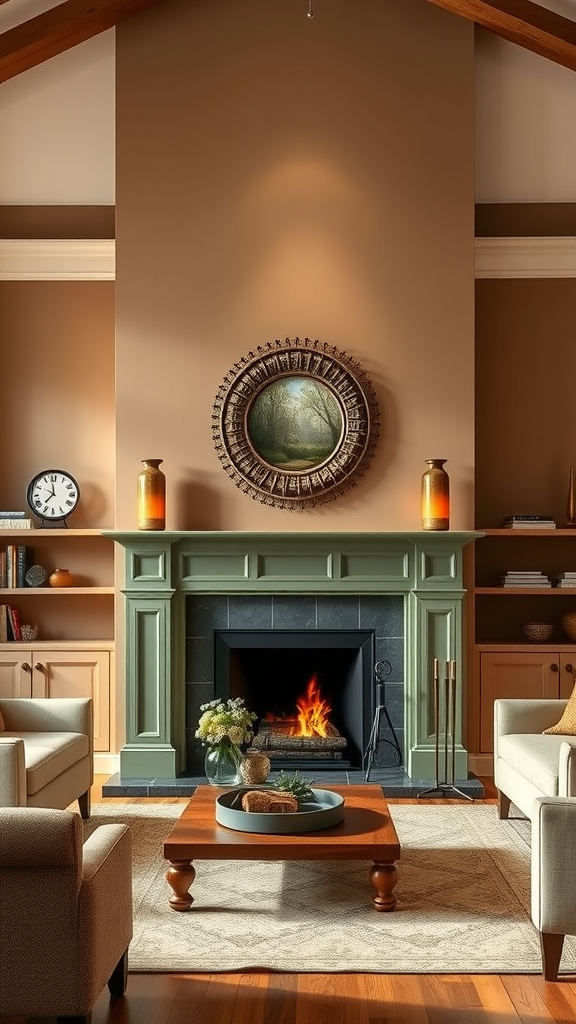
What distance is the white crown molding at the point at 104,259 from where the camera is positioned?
6652mm

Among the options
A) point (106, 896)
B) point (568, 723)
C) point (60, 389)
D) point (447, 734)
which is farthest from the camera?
point (60, 389)

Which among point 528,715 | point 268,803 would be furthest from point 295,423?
point 268,803

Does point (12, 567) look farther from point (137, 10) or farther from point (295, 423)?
point (137, 10)

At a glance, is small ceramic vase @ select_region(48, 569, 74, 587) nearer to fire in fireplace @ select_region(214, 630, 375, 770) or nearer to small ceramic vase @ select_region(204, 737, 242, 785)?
fire in fireplace @ select_region(214, 630, 375, 770)

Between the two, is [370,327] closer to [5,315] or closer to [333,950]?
[5,315]

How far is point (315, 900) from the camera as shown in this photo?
3.93 metres

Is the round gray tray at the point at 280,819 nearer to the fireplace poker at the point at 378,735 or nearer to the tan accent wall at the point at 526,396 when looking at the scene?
the fireplace poker at the point at 378,735

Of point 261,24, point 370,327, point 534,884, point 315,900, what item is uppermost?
point 261,24

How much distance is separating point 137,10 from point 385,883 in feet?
16.6

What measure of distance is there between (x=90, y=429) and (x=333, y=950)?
163 inches

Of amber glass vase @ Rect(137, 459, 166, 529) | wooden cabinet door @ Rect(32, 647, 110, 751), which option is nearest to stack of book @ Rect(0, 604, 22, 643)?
wooden cabinet door @ Rect(32, 647, 110, 751)

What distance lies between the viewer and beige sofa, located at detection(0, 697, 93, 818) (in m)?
4.21

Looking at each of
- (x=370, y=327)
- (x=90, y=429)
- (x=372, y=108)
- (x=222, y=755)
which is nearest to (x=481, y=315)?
(x=370, y=327)

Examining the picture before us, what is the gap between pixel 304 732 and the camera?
20.5ft
